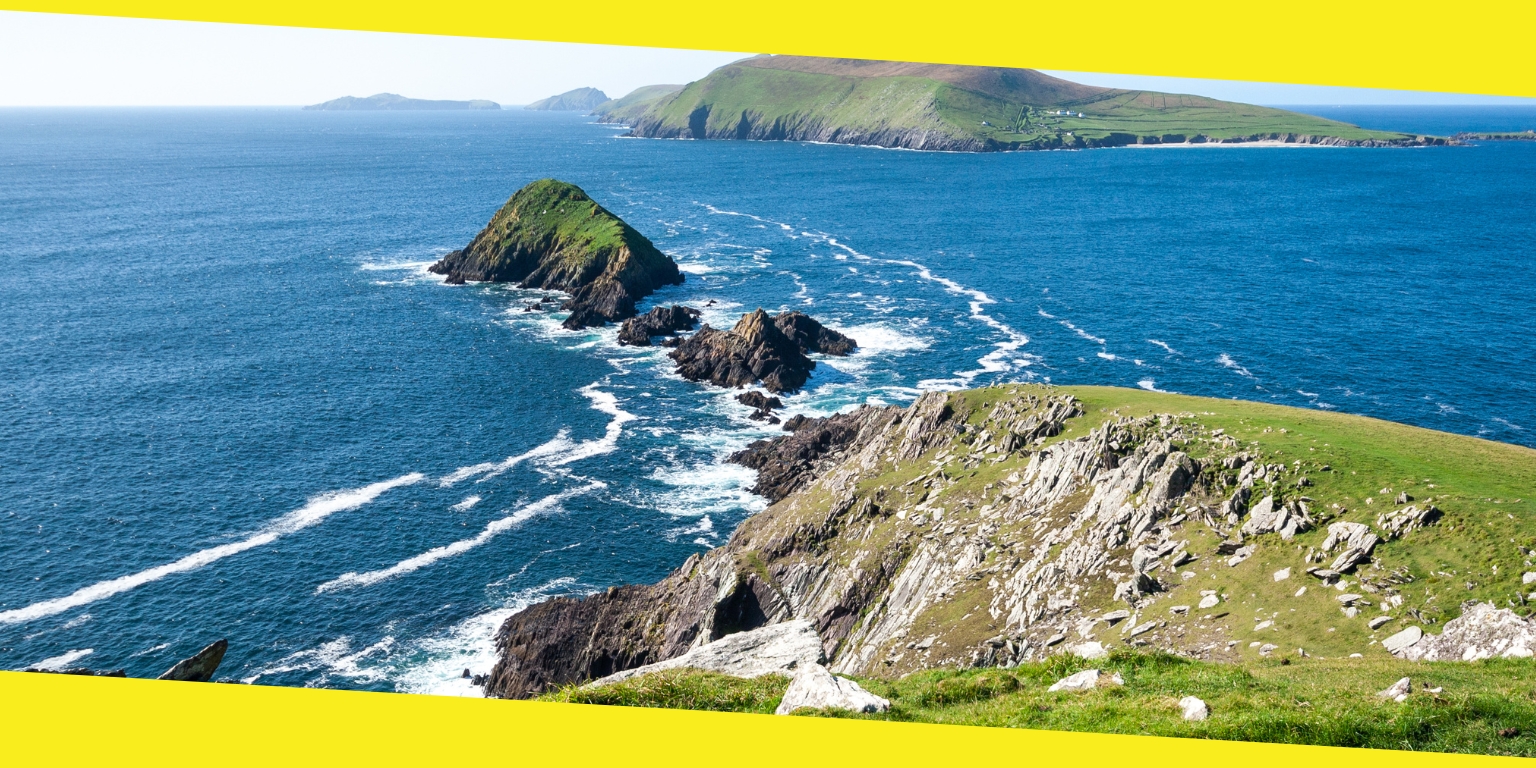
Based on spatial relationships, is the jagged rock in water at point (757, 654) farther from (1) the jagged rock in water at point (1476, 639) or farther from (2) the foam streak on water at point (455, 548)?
(2) the foam streak on water at point (455, 548)

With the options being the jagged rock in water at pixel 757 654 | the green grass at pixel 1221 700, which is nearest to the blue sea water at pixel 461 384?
the jagged rock in water at pixel 757 654

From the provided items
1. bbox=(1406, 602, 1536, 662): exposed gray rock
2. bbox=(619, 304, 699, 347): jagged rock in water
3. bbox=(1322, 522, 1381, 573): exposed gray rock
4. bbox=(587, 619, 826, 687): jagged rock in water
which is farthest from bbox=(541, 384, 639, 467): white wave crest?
bbox=(1406, 602, 1536, 662): exposed gray rock

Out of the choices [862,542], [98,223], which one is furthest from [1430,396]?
[98,223]

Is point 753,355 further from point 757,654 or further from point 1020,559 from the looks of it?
point 757,654

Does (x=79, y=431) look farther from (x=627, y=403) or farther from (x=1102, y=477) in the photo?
(x=1102, y=477)

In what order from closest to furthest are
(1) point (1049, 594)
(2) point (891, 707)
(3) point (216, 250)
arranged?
1. (2) point (891, 707)
2. (1) point (1049, 594)
3. (3) point (216, 250)

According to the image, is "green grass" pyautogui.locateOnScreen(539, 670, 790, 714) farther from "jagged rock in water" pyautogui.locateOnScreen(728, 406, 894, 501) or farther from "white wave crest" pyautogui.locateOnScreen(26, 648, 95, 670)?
"jagged rock in water" pyautogui.locateOnScreen(728, 406, 894, 501)
